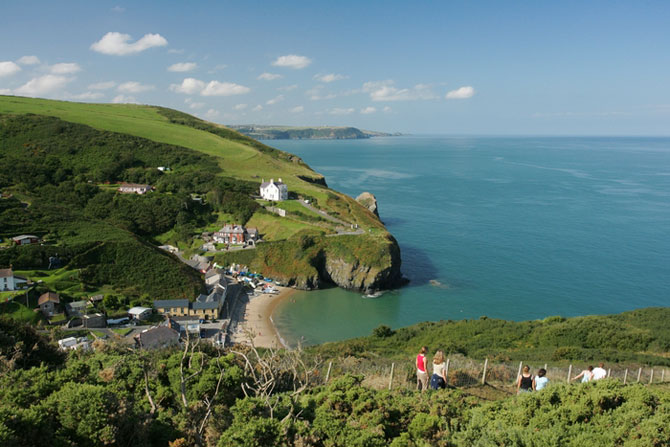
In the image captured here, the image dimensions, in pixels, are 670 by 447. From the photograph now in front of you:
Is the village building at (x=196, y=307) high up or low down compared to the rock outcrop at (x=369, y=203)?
down

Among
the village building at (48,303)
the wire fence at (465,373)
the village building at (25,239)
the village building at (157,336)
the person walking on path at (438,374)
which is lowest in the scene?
the village building at (157,336)

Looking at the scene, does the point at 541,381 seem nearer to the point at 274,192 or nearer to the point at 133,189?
the point at 274,192

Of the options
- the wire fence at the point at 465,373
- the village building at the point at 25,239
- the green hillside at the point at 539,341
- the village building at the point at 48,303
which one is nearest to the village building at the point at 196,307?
the village building at the point at 48,303

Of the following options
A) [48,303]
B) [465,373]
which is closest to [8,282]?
[48,303]

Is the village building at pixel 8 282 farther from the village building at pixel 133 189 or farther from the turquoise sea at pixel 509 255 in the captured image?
the village building at pixel 133 189

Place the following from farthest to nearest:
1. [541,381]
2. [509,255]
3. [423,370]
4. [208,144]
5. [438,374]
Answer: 1. [208,144]
2. [509,255]
3. [423,370]
4. [438,374]
5. [541,381]

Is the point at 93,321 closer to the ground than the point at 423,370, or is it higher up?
closer to the ground
